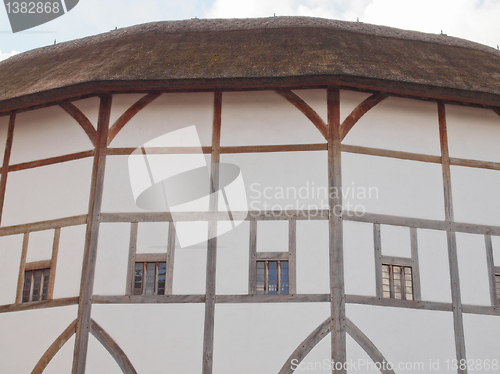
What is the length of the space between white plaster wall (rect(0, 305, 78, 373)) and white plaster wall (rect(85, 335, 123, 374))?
23.2 inches

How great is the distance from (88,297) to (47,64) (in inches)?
207

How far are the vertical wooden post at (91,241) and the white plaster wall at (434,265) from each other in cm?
530

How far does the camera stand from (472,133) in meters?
12.6

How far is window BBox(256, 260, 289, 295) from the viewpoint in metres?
11.2

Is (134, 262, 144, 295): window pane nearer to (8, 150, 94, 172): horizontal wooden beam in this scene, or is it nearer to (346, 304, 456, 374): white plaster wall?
(8, 150, 94, 172): horizontal wooden beam

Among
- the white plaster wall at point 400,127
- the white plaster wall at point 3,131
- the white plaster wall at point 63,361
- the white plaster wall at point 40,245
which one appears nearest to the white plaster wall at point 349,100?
the white plaster wall at point 400,127

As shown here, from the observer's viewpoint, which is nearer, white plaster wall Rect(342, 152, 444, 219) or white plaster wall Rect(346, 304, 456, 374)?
white plaster wall Rect(346, 304, 456, 374)

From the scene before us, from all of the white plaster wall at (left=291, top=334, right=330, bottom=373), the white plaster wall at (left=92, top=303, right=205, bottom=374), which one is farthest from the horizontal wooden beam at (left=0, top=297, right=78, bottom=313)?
the white plaster wall at (left=291, top=334, right=330, bottom=373)

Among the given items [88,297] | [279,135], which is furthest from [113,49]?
[88,297]

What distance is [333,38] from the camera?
13148mm

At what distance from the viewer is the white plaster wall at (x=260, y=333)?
1075 cm

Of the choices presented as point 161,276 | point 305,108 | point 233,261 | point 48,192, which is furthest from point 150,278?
point 305,108

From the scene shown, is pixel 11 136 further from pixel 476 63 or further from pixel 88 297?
pixel 476 63

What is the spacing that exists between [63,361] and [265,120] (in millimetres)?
5078
